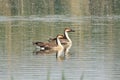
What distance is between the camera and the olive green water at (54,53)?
58.5 ft

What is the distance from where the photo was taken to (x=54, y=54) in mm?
23031

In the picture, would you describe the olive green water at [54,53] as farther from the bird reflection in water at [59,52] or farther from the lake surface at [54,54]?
the bird reflection in water at [59,52]

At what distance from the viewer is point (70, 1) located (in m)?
51.3

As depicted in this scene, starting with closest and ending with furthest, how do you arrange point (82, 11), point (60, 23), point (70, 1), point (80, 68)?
1. point (80, 68)
2. point (60, 23)
3. point (82, 11)
4. point (70, 1)

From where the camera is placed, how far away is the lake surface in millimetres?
17719

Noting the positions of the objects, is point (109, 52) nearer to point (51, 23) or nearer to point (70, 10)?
point (51, 23)

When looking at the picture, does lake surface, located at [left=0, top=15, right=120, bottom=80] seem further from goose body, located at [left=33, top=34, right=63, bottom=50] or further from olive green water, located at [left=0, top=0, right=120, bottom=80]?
goose body, located at [left=33, top=34, right=63, bottom=50]

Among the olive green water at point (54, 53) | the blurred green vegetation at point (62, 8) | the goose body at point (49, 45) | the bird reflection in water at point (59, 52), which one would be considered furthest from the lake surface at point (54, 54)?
the blurred green vegetation at point (62, 8)

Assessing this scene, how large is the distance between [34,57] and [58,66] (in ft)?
7.86

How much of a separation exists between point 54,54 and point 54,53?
0.45 metres

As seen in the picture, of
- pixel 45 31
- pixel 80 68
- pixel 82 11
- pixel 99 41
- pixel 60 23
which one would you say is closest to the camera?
pixel 80 68

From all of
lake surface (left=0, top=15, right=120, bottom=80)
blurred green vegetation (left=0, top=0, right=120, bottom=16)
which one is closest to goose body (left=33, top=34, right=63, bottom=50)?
lake surface (left=0, top=15, right=120, bottom=80)

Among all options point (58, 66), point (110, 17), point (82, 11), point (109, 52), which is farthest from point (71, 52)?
point (82, 11)

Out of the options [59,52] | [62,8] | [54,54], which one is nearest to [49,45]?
[59,52]
